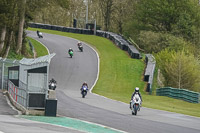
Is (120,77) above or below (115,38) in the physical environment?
below

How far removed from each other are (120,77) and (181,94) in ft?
36.7

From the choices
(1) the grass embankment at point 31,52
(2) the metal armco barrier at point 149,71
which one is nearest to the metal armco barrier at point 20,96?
(2) the metal armco barrier at point 149,71

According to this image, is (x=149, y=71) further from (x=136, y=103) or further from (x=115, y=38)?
(x=136, y=103)

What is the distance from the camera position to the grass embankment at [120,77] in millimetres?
33469

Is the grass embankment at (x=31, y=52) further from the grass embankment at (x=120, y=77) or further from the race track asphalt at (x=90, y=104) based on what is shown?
the grass embankment at (x=120, y=77)

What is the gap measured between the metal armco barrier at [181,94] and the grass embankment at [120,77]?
879mm

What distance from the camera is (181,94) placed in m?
35.9

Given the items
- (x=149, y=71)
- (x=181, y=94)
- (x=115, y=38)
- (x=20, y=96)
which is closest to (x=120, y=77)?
(x=149, y=71)

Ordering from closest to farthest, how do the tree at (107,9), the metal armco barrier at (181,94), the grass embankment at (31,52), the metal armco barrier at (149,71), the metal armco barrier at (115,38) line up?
the metal armco barrier at (181,94) → the metal armco barrier at (149,71) → the grass embankment at (31,52) → the metal armco barrier at (115,38) → the tree at (107,9)

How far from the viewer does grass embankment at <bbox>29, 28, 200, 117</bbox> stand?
33469 mm

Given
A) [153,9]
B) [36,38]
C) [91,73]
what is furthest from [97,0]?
[91,73]

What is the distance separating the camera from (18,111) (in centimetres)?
1959

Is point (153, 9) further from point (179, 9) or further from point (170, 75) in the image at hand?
point (170, 75)

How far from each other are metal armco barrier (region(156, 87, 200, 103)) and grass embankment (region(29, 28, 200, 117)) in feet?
2.88
